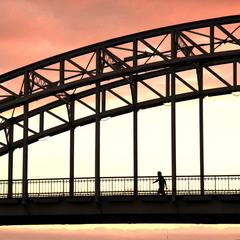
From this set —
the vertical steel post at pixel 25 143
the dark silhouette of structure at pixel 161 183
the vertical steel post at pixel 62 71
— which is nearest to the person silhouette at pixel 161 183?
the dark silhouette of structure at pixel 161 183

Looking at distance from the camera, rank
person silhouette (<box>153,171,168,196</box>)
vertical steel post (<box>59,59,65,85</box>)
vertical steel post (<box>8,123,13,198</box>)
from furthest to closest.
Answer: vertical steel post (<box>8,123,13,198</box>)
vertical steel post (<box>59,59,65,85</box>)
person silhouette (<box>153,171,168,196</box>)

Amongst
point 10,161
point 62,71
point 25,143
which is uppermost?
point 62,71

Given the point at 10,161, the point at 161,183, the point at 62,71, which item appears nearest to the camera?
the point at 161,183

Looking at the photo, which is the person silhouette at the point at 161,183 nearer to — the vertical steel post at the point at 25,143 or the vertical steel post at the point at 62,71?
the vertical steel post at the point at 25,143

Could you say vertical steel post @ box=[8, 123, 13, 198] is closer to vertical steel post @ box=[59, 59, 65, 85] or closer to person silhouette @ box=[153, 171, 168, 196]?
vertical steel post @ box=[59, 59, 65, 85]

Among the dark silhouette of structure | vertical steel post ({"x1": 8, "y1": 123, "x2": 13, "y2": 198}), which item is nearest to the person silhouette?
the dark silhouette of structure

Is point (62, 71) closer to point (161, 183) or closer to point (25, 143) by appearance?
point (25, 143)

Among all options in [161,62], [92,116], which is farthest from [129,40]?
[92,116]

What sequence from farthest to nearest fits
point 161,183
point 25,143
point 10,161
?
point 10,161, point 25,143, point 161,183

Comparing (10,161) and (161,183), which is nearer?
(161,183)

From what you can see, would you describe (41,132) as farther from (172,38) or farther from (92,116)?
(172,38)

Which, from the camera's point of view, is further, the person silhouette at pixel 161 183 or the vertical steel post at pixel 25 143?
the vertical steel post at pixel 25 143

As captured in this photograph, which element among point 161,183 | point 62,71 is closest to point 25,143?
point 62,71

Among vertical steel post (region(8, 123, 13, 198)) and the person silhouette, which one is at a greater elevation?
vertical steel post (region(8, 123, 13, 198))
